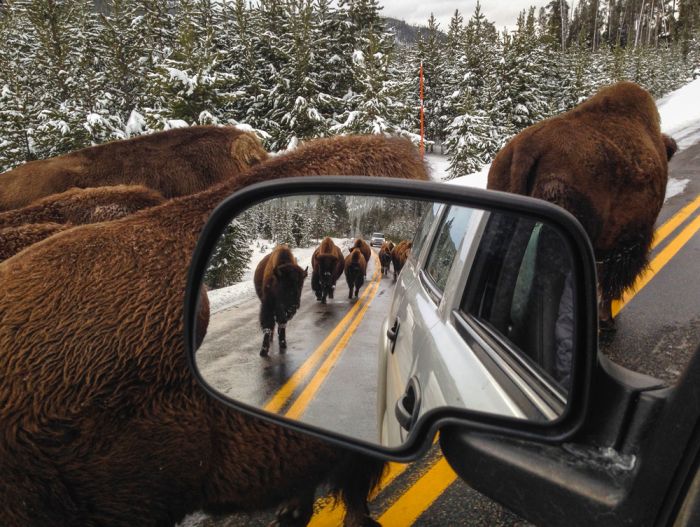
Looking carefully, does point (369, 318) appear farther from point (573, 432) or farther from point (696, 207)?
point (696, 207)

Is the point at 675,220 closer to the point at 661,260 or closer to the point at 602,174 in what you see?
the point at 661,260

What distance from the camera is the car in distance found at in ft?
→ 3.84

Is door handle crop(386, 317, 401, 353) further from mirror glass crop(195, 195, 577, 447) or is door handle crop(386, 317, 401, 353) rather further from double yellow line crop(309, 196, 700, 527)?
double yellow line crop(309, 196, 700, 527)

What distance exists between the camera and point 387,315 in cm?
118

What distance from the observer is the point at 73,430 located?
4.63 ft

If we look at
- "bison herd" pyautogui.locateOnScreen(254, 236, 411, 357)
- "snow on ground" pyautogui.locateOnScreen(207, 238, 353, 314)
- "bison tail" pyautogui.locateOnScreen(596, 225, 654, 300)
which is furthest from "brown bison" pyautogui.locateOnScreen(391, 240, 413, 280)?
"bison tail" pyautogui.locateOnScreen(596, 225, 654, 300)

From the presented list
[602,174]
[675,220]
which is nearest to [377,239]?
[602,174]

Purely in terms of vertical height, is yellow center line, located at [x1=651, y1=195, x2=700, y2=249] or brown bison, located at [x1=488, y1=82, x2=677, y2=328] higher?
brown bison, located at [x1=488, y1=82, x2=677, y2=328]

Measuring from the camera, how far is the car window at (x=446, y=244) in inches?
45.0

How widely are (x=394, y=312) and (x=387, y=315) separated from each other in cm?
3

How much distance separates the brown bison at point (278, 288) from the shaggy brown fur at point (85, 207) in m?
1.82

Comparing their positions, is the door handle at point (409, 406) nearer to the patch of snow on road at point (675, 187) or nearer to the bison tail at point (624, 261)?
the bison tail at point (624, 261)

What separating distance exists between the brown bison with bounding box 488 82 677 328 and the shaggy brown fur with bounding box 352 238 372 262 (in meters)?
3.04

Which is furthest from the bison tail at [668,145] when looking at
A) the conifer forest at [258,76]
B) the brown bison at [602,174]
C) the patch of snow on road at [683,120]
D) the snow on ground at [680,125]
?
the conifer forest at [258,76]
